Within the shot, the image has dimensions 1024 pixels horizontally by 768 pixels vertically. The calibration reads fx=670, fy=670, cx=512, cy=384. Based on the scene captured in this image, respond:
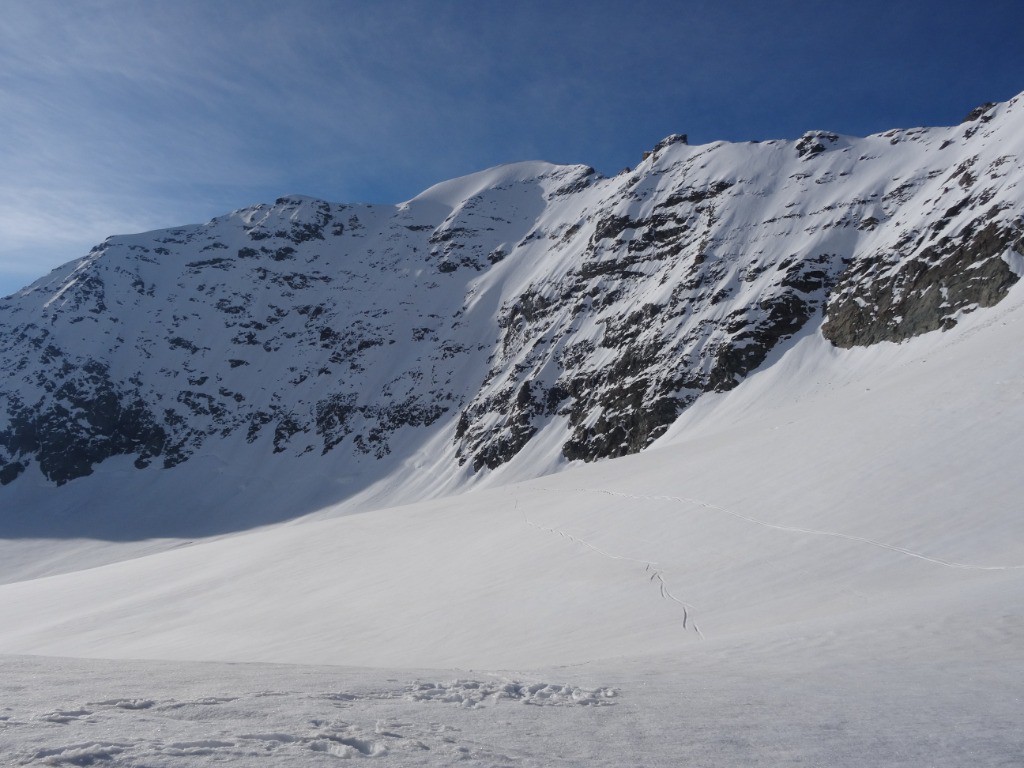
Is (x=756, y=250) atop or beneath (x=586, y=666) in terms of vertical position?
atop

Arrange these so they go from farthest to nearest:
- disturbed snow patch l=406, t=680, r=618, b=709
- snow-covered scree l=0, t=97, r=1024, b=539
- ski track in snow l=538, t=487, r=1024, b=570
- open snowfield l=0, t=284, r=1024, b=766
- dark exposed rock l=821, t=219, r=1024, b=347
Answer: snow-covered scree l=0, t=97, r=1024, b=539 → dark exposed rock l=821, t=219, r=1024, b=347 → ski track in snow l=538, t=487, r=1024, b=570 → disturbed snow patch l=406, t=680, r=618, b=709 → open snowfield l=0, t=284, r=1024, b=766

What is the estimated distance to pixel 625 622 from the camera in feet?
37.2

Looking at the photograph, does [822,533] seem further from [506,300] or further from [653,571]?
[506,300]

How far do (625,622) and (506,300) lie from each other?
101m

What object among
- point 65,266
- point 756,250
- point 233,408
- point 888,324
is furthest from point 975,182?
point 65,266

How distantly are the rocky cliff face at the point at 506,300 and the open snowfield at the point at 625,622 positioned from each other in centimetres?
3869

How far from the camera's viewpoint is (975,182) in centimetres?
5625

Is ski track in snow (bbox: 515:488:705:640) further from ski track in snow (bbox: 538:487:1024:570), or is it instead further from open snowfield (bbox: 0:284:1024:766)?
ski track in snow (bbox: 538:487:1024:570)

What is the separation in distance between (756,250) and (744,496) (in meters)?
61.8

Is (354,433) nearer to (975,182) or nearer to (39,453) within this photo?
(39,453)

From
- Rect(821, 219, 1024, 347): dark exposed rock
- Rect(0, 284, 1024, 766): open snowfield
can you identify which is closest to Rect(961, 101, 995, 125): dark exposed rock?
Rect(821, 219, 1024, 347): dark exposed rock

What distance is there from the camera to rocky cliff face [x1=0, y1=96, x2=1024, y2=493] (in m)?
61.9

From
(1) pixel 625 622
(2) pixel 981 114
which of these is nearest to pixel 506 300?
(2) pixel 981 114

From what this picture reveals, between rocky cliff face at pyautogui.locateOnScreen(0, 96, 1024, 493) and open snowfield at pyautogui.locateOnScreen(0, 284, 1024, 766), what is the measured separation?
38688mm
